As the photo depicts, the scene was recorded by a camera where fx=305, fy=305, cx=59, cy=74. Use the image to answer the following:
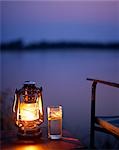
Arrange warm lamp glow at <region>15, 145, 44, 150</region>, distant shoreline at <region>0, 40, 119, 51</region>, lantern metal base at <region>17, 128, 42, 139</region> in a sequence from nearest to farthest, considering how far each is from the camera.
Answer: warm lamp glow at <region>15, 145, 44, 150</region> → lantern metal base at <region>17, 128, 42, 139</region> → distant shoreline at <region>0, 40, 119, 51</region>

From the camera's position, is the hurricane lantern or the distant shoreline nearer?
the hurricane lantern

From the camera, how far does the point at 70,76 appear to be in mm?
3377

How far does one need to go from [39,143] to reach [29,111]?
0.17m

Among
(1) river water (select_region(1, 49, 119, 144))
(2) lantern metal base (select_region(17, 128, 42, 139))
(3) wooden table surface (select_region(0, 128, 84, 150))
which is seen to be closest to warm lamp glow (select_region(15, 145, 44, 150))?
(3) wooden table surface (select_region(0, 128, 84, 150))

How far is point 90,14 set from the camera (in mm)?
3279

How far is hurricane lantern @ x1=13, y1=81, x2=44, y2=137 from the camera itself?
55.4 inches

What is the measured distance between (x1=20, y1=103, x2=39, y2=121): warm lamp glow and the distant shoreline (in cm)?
167

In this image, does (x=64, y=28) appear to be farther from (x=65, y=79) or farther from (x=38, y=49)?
(x=65, y=79)

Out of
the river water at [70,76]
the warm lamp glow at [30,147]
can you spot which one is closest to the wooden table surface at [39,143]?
the warm lamp glow at [30,147]

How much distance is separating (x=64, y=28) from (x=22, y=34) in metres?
0.46

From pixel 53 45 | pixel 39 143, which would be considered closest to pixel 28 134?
pixel 39 143

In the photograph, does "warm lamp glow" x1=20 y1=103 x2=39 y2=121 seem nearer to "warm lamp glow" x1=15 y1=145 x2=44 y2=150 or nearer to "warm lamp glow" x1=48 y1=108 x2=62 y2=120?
"warm lamp glow" x1=48 y1=108 x2=62 y2=120

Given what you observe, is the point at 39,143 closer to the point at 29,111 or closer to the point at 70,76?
the point at 29,111

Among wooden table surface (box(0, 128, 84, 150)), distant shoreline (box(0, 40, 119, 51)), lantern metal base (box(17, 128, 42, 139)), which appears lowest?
wooden table surface (box(0, 128, 84, 150))
